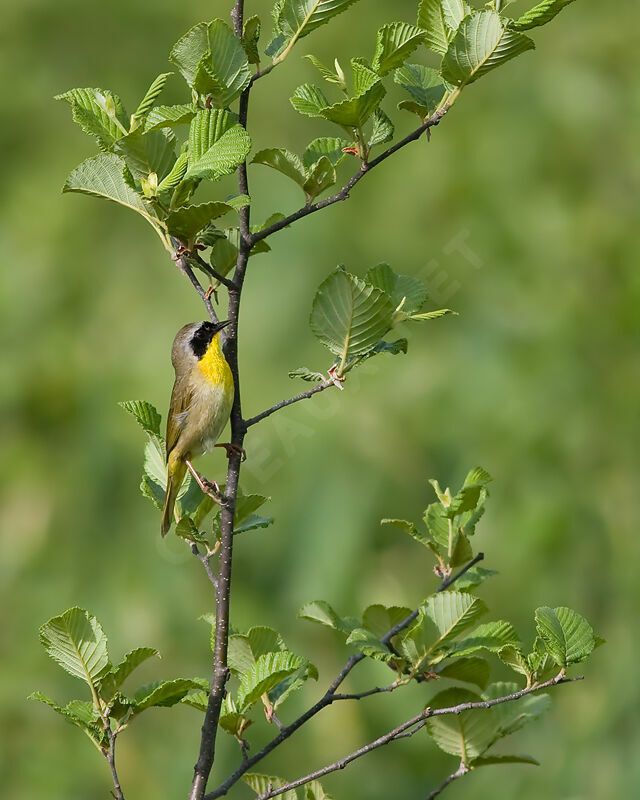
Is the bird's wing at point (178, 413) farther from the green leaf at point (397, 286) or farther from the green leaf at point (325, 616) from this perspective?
the green leaf at point (397, 286)

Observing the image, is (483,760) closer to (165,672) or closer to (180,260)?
(180,260)

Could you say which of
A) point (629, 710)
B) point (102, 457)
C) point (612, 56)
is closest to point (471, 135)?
point (612, 56)

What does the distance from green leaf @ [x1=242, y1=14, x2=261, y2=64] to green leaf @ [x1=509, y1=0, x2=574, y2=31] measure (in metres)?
0.31

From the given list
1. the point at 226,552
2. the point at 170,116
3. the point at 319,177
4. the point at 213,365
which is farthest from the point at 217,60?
the point at 213,365

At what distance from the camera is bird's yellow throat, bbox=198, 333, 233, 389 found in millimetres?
2155

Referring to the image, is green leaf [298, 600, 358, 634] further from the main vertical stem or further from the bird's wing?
the bird's wing

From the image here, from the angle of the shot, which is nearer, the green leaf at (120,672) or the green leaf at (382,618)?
the green leaf at (120,672)

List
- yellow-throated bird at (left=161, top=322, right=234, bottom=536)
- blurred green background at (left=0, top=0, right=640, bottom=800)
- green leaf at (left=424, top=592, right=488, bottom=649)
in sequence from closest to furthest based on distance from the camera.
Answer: green leaf at (left=424, top=592, right=488, bottom=649), yellow-throated bird at (left=161, top=322, right=234, bottom=536), blurred green background at (left=0, top=0, right=640, bottom=800)

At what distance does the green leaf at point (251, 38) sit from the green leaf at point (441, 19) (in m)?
0.20

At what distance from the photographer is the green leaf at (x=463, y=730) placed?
56.4 inches

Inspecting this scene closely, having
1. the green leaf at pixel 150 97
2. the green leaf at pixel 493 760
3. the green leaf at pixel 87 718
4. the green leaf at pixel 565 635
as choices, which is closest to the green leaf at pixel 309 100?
the green leaf at pixel 150 97

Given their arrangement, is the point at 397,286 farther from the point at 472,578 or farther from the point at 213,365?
the point at 213,365

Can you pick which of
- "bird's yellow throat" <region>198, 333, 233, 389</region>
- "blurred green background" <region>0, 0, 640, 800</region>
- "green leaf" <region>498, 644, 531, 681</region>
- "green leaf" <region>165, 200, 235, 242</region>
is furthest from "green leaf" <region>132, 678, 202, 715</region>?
"blurred green background" <region>0, 0, 640, 800</region>

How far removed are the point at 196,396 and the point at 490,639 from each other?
3.43 ft
